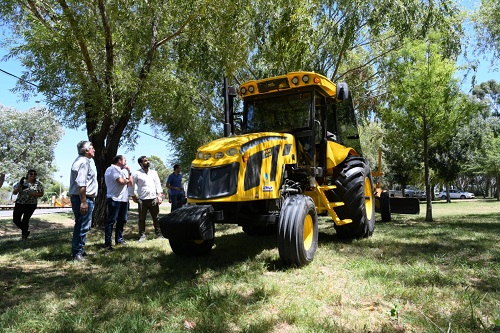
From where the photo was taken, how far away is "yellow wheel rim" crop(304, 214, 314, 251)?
5361 millimetres

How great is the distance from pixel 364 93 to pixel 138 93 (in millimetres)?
9894

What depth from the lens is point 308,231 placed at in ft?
17.9

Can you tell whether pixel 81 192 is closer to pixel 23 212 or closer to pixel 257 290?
pixel 257 290

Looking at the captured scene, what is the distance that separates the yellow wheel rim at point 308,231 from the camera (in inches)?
211

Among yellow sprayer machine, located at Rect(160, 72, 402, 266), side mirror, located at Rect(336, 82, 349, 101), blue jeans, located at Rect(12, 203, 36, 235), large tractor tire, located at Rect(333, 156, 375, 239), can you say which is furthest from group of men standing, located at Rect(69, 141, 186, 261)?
side mirror, located at Rect(336, 82, 349, 101)

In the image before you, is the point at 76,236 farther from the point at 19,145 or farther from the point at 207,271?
the point at 19,145

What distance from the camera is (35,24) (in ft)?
27.1

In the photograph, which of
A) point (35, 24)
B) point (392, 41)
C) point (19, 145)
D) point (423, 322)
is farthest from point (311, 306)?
point (19, 145)

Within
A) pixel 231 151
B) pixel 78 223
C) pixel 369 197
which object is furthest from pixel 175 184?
pixel 231 151

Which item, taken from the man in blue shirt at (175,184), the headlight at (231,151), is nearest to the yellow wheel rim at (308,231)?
the headlight at (231,151)

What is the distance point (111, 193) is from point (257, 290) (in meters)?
3.79

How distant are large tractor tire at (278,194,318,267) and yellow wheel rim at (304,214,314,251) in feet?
0.14

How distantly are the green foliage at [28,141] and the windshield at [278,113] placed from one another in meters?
33.3

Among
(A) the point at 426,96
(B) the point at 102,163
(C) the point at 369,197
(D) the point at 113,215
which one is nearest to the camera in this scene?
(D) the point at 113,215
